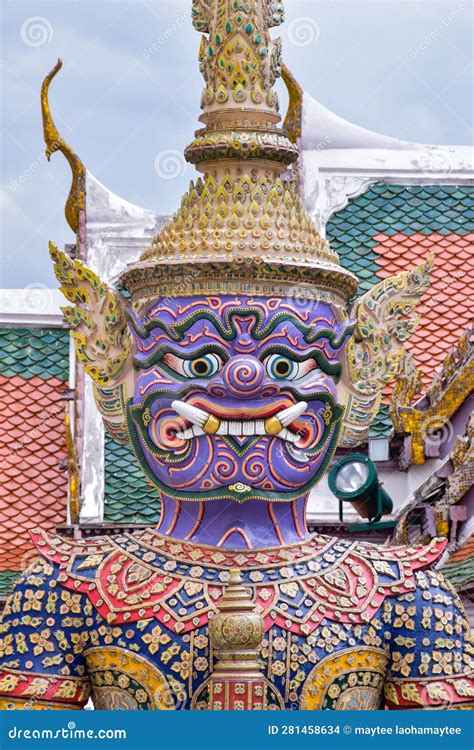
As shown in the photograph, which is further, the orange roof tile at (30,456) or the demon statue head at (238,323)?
the orange roof tile at (30,456)

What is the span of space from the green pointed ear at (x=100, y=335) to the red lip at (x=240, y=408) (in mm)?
451

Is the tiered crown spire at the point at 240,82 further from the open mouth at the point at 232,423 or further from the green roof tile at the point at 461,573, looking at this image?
the green roof tile at the point at 461,573

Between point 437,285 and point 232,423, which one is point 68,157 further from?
point 232,423

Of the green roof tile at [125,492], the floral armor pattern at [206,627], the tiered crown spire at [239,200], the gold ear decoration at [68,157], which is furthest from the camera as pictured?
the green roof tile at [125,492]

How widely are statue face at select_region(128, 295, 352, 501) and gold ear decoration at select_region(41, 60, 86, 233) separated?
2558 mm

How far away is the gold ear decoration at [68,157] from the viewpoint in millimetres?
10977

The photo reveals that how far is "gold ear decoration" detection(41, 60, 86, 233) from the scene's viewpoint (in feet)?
36.0

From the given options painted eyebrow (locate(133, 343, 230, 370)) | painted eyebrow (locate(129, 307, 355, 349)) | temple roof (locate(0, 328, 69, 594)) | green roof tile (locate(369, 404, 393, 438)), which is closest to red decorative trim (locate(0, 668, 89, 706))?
painted eyebrow (locate(133, 343, 230, 370))

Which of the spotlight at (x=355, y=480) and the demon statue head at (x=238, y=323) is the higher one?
the demon statue head at (x=238, y=323)

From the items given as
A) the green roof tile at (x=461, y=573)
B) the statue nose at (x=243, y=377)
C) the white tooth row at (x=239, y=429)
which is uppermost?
the statue nose at (x=243, y=377)

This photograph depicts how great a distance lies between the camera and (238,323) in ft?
27.1

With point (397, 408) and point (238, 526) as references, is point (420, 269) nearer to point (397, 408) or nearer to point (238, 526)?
point (238, 526)

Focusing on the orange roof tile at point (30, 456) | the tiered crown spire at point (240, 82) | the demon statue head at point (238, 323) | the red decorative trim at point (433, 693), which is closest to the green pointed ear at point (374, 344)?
the demon statue head at point (238, 323)

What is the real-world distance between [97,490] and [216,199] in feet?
15.0
